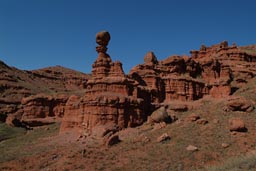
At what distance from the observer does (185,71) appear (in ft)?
141

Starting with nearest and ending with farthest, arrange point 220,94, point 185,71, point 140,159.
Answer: point 140,159
point 220,94
point 185,71

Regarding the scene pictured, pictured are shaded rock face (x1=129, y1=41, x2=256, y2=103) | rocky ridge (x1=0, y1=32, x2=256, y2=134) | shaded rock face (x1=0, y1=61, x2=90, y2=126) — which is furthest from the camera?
shaded rock face (x1=0, y1=61, x2=90, y2=126)

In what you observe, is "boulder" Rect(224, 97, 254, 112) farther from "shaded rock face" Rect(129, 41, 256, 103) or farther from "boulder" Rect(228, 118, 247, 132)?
"shaded rock face" Rect(129, 41, 256, 103)

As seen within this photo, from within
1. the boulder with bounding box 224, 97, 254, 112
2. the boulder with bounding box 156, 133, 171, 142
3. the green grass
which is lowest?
the green grass

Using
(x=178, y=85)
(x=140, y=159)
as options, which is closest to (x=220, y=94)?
(x=178, y=85)

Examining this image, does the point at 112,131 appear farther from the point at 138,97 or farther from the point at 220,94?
the point at 220,94

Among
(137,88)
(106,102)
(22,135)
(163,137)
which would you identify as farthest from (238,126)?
(22,135)

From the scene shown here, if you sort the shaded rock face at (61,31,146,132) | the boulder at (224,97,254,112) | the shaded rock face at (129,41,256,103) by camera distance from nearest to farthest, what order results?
the boulder at (224,97,254,112) → the shaded rock face at (61,31,146,132) → the shaded rock face at (129,41,256,103)

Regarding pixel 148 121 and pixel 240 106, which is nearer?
pixel 240 106

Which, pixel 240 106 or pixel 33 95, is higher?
pixel 33 95

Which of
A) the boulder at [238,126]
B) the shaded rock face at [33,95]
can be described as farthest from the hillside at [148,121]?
the shaded rock face at [33,95]

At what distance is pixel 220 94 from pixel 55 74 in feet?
272

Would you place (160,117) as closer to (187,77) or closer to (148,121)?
(148,121)

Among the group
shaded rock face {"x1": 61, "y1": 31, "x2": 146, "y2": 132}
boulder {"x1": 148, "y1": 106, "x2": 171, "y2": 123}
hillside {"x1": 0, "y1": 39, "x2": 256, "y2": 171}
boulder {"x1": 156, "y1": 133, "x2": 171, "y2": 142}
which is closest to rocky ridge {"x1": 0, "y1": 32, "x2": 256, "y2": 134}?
shaded rock face {"x1": 61, "y1": 31, "x2": 146, "y2": 132}
